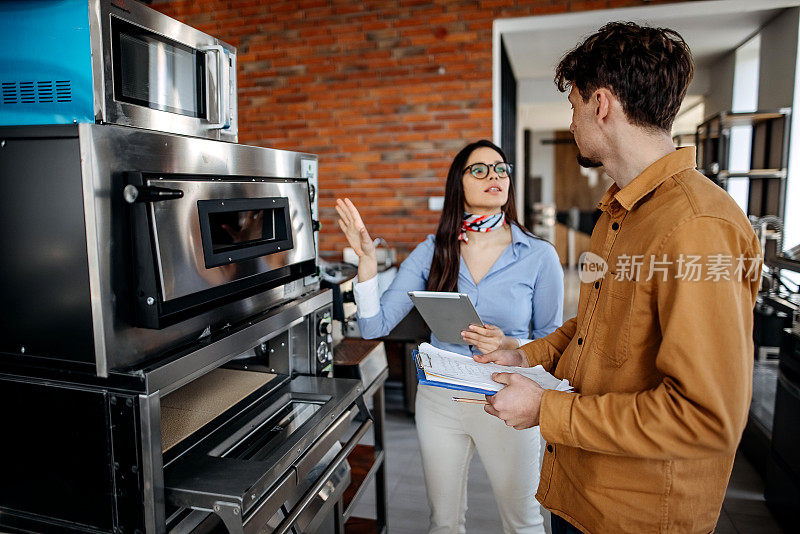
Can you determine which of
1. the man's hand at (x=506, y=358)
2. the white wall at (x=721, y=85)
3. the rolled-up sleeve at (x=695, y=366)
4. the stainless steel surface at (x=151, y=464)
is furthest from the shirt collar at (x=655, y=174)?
the white wall at (x=721, y=85)

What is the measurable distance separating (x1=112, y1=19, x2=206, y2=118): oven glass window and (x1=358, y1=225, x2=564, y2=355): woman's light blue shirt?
95 cm

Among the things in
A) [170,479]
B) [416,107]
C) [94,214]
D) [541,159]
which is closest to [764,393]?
[416,107]

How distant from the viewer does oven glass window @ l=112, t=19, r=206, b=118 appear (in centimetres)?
113

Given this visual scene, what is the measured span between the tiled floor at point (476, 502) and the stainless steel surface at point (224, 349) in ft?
4.89

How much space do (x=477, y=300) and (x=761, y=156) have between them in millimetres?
4562

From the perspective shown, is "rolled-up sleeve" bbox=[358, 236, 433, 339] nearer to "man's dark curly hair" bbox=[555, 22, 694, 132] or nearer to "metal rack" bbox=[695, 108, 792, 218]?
"man's dark curly hair" bbox=[555, 22, 694, 132]

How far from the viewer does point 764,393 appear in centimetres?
362

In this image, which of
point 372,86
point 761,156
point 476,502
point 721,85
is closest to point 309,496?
point 476,502

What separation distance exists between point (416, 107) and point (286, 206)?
2991 millimetres

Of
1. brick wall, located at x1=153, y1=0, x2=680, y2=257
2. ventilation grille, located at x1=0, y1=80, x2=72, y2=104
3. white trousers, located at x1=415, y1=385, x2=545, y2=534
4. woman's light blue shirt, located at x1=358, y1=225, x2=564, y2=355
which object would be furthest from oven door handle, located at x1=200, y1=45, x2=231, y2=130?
brick wall, located at x1=153, y1=0, x2=680, y2=257

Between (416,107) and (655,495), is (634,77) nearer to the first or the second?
(655,495)

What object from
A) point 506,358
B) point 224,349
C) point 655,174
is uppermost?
point 655,174

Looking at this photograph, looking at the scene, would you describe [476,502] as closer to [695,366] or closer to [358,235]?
[358,235]

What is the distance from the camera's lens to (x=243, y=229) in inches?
55.2
